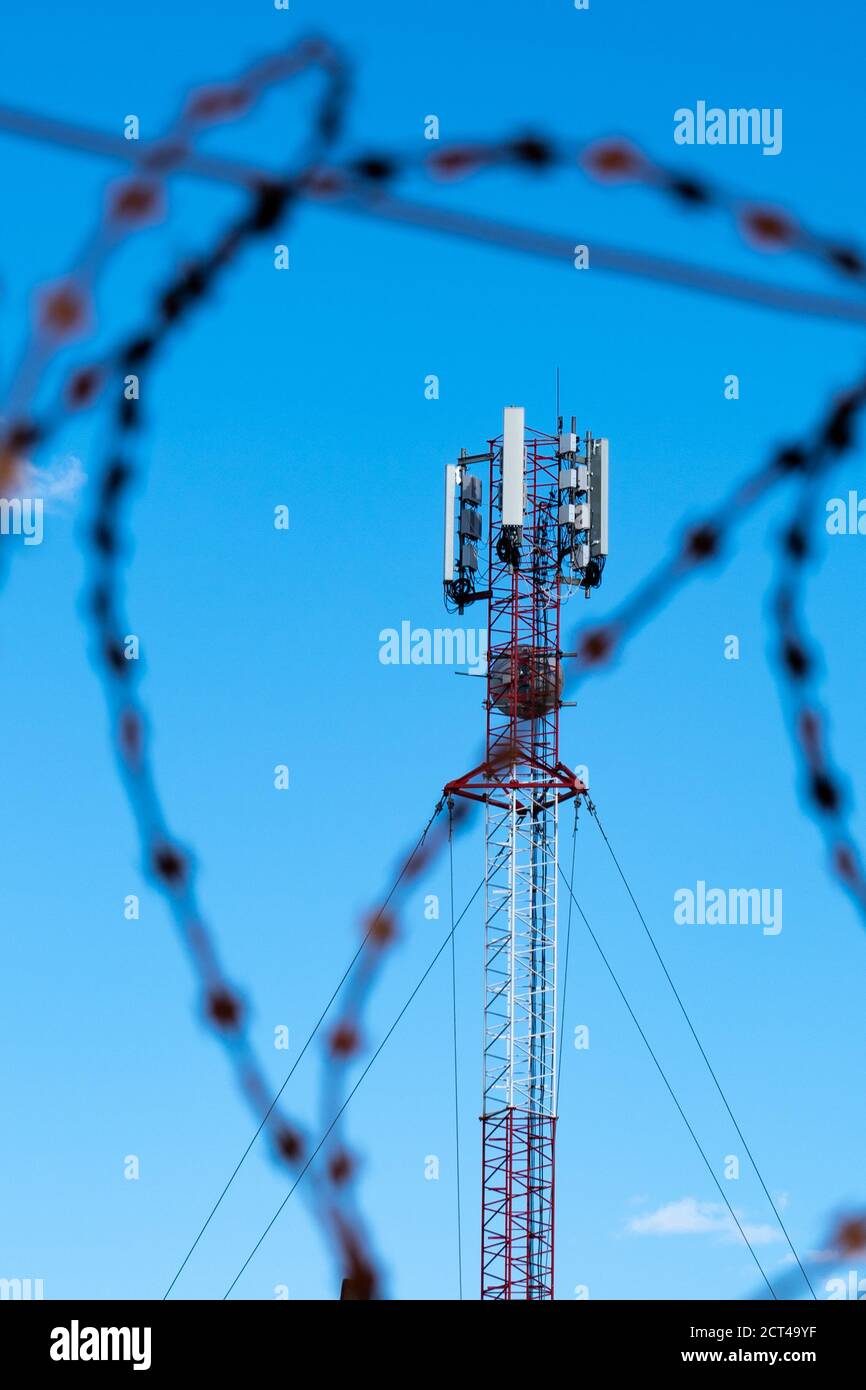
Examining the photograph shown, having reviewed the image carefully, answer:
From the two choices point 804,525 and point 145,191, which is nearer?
point 145,191

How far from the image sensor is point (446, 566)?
45.7 metres

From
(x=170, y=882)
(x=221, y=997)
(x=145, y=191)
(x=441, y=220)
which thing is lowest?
(x=221, y=997)

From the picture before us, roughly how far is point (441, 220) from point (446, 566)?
41.5 m

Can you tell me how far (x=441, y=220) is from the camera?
4.18 meters

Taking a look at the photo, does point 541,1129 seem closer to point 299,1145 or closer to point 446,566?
point 446,566
